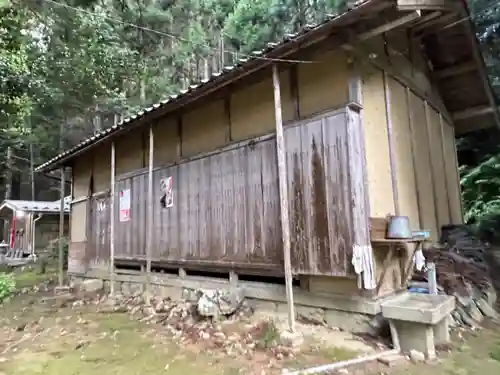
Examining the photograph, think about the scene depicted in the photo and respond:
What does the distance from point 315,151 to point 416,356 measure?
106 inches

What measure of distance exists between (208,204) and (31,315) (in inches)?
167

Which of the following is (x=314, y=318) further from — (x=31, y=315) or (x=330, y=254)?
(x=31, y=315)

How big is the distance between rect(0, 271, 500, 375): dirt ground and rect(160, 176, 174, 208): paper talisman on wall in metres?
2.32

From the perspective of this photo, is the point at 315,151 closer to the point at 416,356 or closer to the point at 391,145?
the point at 391,145

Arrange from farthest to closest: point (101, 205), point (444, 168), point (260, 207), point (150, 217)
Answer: point (101, 205), point (444, 168), point (150, 217), point (260, 207)

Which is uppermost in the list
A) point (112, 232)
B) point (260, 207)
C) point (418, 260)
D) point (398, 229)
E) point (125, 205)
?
point (125, 205)

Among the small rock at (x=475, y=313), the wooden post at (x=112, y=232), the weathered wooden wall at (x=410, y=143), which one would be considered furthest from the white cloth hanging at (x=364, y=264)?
the wooden post at (x=112, y=232)

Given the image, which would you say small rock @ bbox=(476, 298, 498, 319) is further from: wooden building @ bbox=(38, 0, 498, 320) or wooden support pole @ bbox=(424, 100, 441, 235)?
wooden support pole @ bbox=(424, 100, 441, 235)

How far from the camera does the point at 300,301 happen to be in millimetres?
5312

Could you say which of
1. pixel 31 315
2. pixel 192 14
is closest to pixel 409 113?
pixel 31 315

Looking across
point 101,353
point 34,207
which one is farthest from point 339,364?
point 34,207

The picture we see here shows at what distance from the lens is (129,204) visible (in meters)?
8.71

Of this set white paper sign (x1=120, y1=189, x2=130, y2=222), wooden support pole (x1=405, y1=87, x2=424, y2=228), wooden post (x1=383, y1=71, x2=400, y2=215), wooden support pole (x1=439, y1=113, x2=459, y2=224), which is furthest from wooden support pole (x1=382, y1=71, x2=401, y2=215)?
white paper sign (x1=120, y1=189, x2=130, y2=222)

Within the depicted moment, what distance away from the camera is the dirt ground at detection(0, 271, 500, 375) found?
13.1 feet
